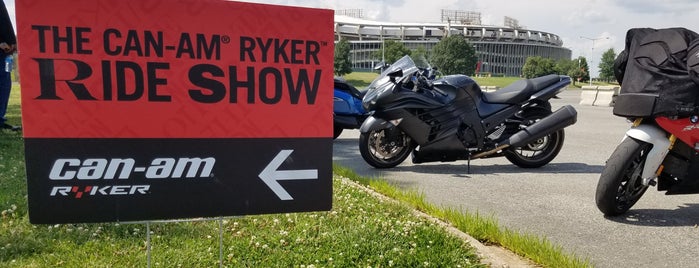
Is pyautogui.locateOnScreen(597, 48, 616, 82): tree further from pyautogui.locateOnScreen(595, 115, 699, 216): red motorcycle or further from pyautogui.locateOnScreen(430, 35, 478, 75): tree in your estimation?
pyautogui.locateOnScreen(595, 115, 699, 216): red motorcycle

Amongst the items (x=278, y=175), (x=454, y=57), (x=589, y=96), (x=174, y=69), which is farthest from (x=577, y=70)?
(x=174, y=69)

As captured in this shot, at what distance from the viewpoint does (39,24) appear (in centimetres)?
200

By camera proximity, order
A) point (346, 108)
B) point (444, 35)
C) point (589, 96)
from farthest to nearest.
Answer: point (444, 35) → point (589, 96) → point (346, 108)

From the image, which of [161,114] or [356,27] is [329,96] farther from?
[356,27]

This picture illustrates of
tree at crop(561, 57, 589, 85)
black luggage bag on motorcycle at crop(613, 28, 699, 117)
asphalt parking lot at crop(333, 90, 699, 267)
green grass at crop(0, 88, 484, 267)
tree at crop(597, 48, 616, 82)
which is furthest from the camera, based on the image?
tree at crop(597, 48, 616, 82)

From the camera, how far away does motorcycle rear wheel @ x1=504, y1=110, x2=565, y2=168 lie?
630cm

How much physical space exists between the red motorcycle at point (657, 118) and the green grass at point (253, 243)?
159 cm

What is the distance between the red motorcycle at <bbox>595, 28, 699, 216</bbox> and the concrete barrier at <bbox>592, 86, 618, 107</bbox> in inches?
777

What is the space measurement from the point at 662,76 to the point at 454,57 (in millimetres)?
82845

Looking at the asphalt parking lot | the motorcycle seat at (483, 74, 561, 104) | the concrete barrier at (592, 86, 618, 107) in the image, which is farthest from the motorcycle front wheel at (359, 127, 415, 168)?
the concrete barrier at (592, 86, 618, 107)

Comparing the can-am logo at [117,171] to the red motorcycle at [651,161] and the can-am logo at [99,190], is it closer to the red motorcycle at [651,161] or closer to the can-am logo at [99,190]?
the can-am logo at [99,190]

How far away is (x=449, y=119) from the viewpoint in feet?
19.5

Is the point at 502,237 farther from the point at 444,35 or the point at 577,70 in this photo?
the point at 444,35

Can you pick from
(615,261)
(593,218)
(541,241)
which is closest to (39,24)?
(541,241)
